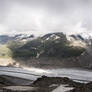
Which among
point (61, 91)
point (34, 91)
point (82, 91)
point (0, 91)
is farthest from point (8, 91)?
point (82, 91)

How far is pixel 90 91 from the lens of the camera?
1192 inches

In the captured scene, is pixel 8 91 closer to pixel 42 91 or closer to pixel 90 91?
pixel 42 91

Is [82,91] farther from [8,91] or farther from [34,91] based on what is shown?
[8,91]

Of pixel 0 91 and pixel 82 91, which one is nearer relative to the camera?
pixel 0 91

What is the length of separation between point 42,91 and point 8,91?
14.5 ft

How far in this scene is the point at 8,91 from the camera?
93.0 feet

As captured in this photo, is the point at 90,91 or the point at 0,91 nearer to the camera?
the point at 0,91

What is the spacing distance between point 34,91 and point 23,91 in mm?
1454

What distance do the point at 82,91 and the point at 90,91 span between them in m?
1.22

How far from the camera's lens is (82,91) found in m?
29.9

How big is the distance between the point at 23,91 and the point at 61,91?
5167 mm

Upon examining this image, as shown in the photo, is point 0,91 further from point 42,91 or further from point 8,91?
A: point 42,91

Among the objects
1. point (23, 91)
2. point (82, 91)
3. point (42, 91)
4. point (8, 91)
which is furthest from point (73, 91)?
point (8, 91)

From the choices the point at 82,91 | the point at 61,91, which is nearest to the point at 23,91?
the point at 61,91
